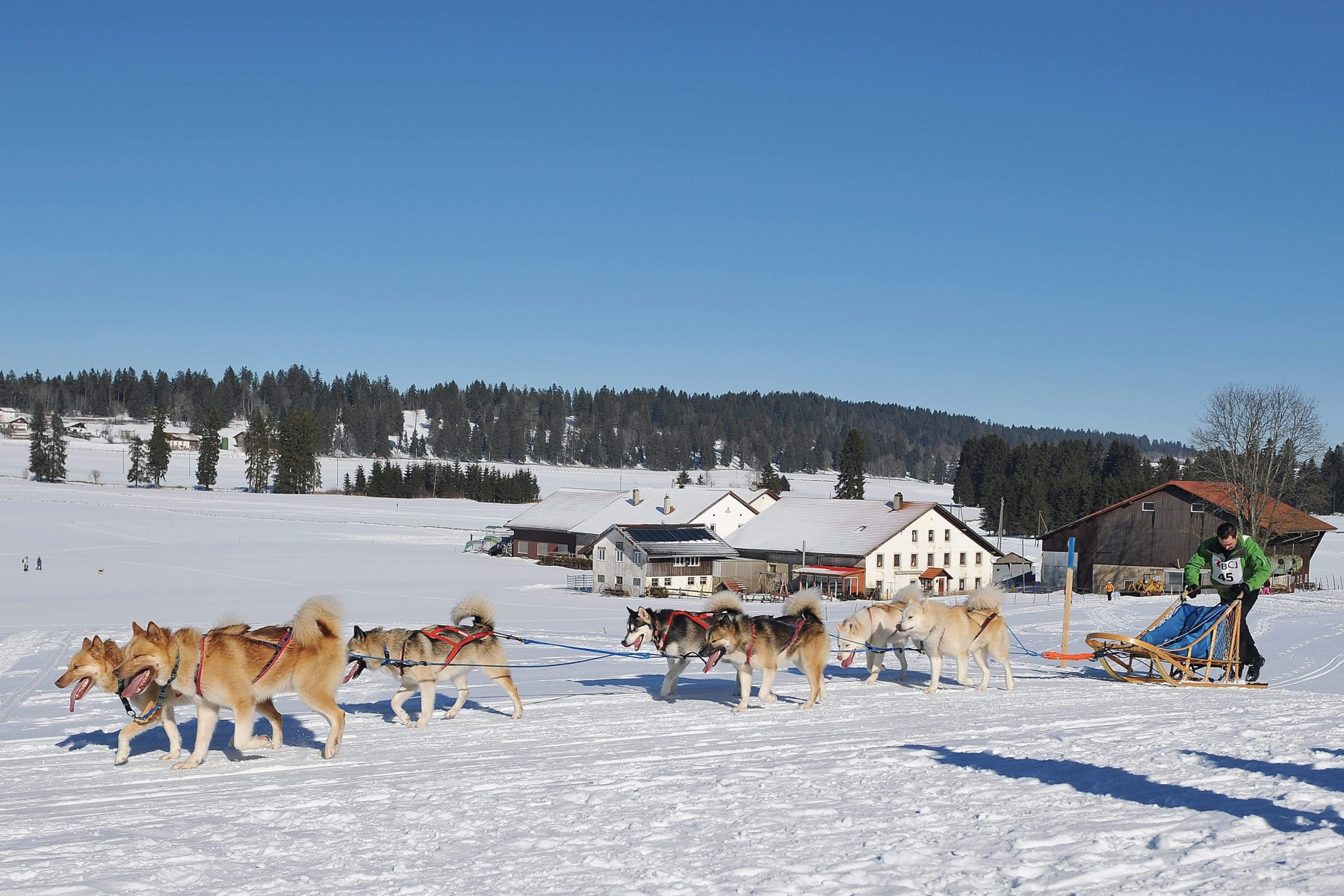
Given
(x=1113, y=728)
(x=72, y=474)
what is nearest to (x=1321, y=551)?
(x=1113, y=728)

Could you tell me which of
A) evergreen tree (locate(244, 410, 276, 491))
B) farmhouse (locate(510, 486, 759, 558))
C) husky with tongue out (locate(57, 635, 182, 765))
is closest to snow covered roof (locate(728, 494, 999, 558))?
farmhouse (locate(510, 486, 759, 558))

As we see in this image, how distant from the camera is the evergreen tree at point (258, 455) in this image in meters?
117

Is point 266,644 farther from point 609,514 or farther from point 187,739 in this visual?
point 609,514

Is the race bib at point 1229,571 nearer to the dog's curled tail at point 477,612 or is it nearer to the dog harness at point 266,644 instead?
the dog's curled tail at point 477,612

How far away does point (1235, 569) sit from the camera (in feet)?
40.6

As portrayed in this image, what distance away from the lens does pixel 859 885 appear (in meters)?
4.79

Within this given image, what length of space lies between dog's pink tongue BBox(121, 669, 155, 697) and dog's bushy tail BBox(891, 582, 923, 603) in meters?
8.39

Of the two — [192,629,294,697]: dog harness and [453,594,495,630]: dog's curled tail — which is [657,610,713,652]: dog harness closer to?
[453,594,495,630]: dog's curled tail

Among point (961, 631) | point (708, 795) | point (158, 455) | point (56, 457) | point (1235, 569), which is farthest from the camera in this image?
point (56, 457)

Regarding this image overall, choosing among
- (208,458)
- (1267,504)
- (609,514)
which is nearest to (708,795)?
(1267,504)

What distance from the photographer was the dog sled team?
7.89m

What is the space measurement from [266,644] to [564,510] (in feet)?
215

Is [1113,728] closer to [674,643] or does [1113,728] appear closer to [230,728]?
[674,643]

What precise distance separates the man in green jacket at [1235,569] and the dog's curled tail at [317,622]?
9.53 metres
